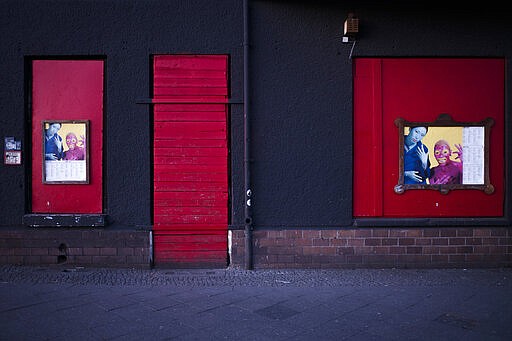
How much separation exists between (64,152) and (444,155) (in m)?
5.91

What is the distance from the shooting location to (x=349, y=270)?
6668 mm

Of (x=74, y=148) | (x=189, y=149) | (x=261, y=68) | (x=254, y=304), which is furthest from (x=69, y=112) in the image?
(x=254, y=304)

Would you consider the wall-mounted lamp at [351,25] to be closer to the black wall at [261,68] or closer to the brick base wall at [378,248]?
the black wall at [261,68]

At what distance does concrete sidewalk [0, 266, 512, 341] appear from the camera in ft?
14.5

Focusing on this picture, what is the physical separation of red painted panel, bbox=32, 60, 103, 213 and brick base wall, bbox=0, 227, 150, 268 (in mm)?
404

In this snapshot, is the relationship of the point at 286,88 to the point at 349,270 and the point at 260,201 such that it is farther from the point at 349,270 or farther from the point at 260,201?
the point at 349,270

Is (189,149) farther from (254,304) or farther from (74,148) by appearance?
(254,304)

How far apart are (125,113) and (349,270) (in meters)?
4.17

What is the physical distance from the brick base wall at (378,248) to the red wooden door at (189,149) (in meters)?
0.70

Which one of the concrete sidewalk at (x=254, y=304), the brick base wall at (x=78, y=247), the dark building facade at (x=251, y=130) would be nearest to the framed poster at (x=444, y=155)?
the dark building facade at (x=251, y=130)

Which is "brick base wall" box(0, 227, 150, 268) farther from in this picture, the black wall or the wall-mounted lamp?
the wall-mounted lamp

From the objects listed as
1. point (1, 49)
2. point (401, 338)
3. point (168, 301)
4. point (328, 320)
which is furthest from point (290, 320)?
point (1, 49)

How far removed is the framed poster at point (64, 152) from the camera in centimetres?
681

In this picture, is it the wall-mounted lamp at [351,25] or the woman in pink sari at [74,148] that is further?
the woman in pink sari at [74,148]
